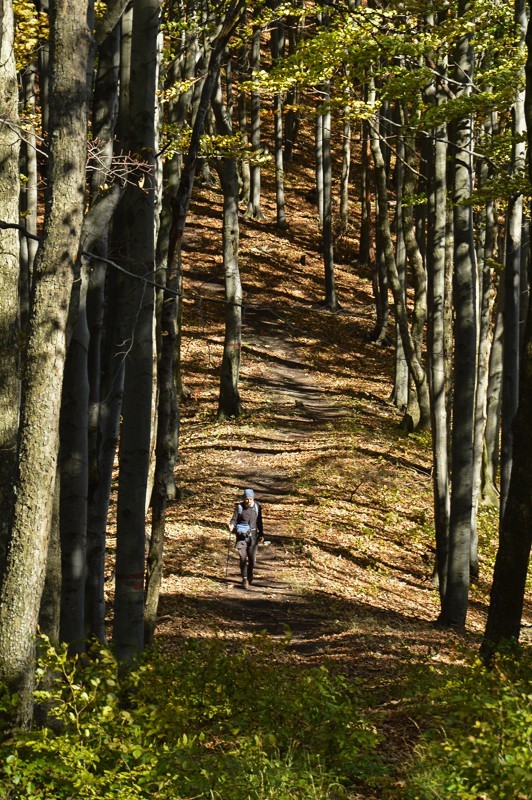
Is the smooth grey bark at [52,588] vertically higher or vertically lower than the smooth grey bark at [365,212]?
lower

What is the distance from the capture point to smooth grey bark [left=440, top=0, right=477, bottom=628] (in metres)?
11.9

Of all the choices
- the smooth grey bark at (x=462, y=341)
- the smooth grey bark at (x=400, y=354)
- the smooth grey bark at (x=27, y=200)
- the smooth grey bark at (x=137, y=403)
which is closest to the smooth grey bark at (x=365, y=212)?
the smooth grey bark at (x=400, y=354)

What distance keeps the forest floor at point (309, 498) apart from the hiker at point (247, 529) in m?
0.52

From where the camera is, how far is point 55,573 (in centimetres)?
634

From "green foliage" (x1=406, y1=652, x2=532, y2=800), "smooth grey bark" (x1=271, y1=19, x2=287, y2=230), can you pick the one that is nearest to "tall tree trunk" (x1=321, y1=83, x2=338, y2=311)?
"smooth grey bark" (x1=271, y1=19, x2=287, y2=230)

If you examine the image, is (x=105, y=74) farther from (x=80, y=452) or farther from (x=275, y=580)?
(x=275, y=580)

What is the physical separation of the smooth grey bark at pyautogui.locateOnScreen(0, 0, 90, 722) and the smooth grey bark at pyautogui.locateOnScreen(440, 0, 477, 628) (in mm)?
6637

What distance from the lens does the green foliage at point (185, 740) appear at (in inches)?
200

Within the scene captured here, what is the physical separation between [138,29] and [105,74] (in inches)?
40.2

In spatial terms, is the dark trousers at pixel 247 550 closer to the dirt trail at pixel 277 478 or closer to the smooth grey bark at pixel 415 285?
the dirt trail at pixel 277 478

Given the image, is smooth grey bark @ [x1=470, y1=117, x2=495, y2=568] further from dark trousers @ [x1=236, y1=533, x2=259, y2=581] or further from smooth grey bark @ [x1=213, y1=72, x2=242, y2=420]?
smooth grey bark @ [x1=213, y1=72, x2=242, y2=420]

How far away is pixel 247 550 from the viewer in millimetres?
13617

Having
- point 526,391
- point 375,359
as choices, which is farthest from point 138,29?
point 375,359

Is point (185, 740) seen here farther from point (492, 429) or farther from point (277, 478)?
point (492, 429)
